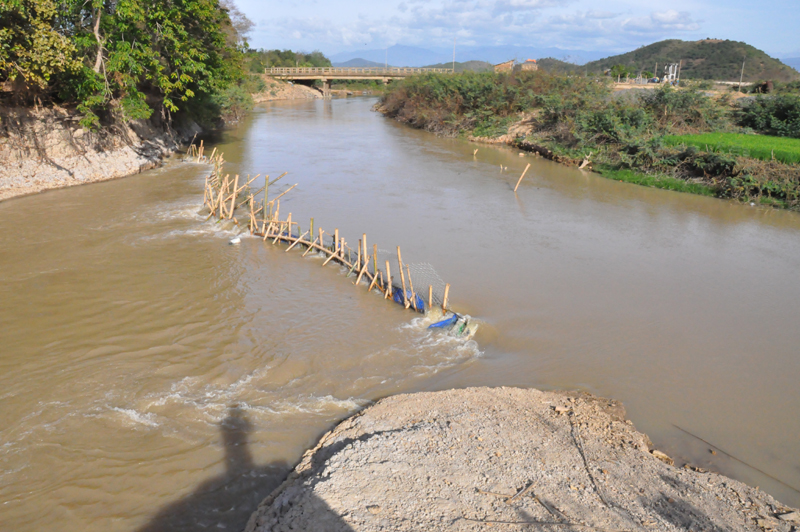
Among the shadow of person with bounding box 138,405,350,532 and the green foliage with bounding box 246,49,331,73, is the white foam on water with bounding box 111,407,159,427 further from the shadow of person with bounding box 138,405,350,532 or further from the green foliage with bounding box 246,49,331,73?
the green foliage with bounding box 246,49,331,73

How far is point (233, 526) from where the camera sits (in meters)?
4.82

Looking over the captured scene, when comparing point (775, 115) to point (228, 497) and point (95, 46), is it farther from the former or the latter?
point (95, 46)

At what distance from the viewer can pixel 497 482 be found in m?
4.64

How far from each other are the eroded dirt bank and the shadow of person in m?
13.4

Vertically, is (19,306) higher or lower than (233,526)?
higher

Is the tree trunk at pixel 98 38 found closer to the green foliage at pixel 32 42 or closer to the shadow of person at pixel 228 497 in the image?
the green foliage at pixel 32 42

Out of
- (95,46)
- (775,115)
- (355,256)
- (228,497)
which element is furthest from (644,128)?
(228,497)

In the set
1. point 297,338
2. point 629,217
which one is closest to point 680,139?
point 629,217

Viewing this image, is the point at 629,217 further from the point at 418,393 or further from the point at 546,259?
the point at 418,393

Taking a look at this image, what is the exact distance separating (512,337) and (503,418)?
2.67 metres

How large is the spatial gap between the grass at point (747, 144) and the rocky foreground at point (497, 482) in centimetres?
1489

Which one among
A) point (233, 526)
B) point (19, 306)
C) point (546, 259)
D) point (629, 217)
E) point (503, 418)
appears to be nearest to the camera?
point (233, 526)

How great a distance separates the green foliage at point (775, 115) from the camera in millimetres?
20406

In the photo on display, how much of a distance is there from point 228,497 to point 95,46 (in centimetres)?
1609
